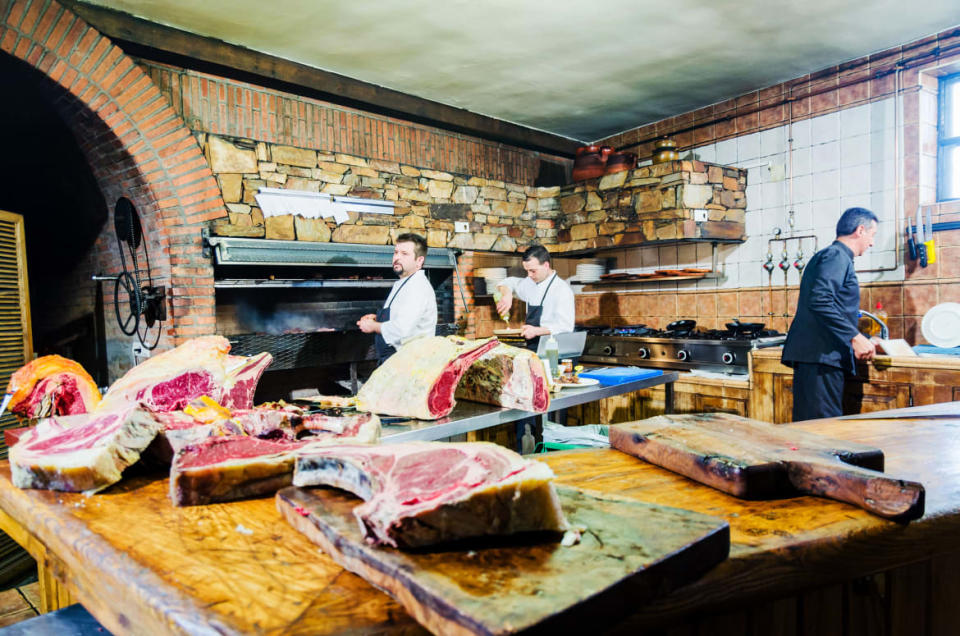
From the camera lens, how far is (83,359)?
5.95m

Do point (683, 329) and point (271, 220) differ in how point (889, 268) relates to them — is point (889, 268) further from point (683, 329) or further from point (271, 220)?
point (271, 220)

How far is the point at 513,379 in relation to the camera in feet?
8.51

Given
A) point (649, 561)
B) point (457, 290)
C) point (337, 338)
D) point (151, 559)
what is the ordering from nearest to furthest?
1. point (649, 561)
2. point (151, 559)
3. point (337, 338)
4. point (457, 290)

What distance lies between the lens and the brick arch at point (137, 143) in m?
4.04

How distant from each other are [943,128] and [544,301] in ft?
12.5

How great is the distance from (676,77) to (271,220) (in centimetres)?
415

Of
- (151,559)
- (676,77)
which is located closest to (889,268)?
(676,77)

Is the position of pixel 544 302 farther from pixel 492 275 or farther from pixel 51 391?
pixel 51 391

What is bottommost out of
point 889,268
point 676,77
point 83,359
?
point 83,359

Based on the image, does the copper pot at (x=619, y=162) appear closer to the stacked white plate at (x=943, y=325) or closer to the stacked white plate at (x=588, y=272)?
the stacked white plate at (x=588, y=272)

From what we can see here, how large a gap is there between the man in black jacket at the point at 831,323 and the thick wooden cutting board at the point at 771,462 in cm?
294

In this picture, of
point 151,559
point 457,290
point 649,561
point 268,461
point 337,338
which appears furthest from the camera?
point 457,290

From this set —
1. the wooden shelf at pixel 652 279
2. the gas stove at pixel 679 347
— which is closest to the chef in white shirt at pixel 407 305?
the gas stove at pixel 679 347

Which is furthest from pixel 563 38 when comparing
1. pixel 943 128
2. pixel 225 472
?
pixel 225 472
